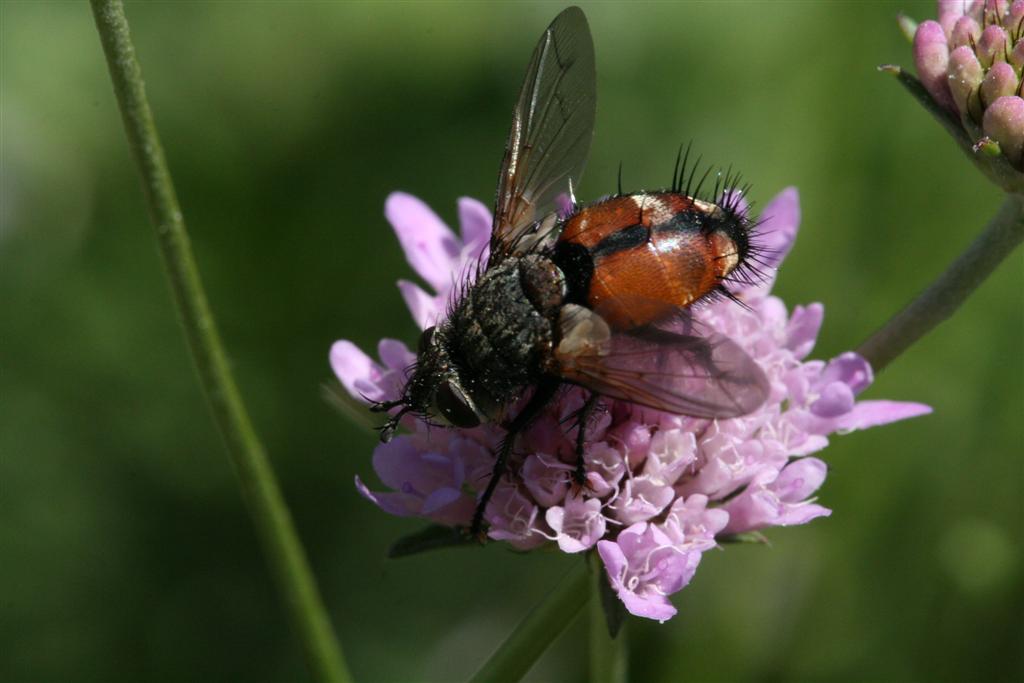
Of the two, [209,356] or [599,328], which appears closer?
[599,328]

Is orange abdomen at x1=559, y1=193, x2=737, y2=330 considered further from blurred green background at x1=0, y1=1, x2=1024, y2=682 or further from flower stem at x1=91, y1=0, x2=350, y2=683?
blurred green background at x1=0, y1=1, x2=1024, y2=682

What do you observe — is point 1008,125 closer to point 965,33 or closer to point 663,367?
point 965,33

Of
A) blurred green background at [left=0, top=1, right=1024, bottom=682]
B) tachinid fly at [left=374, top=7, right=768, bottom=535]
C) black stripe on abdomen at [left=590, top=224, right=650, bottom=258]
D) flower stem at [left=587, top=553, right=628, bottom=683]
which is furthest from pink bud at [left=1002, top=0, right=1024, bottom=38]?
blurred green background at [left=0, top=1, right=1024, bottom=682]

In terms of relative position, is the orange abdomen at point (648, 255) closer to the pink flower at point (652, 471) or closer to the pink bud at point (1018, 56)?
the pink flower at point (652, 471)

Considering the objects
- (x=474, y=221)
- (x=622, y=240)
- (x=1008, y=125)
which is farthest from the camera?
(x=474, y=221)

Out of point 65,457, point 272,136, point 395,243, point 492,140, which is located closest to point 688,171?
point 492,140

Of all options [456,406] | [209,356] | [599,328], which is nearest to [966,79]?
[599,328]

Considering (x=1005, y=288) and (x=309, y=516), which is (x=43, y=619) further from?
(x=1005, y=288)

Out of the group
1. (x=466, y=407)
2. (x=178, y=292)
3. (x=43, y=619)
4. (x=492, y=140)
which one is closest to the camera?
(x=466, y=407)
